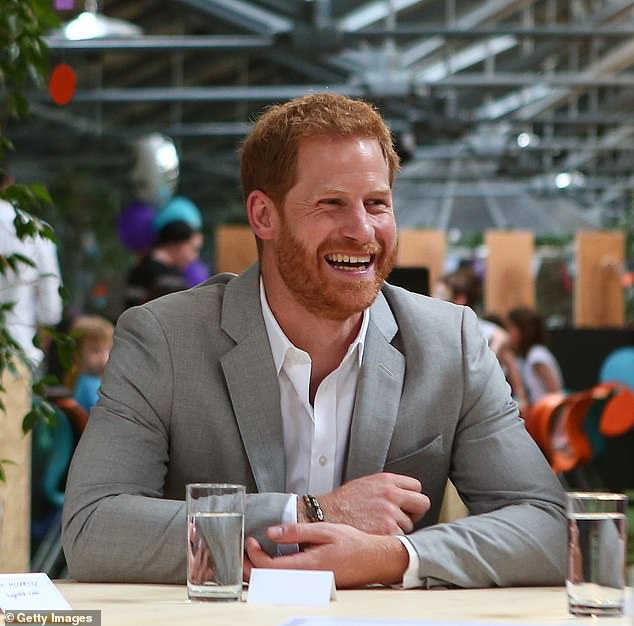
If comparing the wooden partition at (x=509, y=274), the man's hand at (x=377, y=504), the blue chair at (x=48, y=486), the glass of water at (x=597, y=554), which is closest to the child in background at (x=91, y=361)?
the blue chair at (x=48, y=486)

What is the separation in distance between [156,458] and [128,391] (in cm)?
12

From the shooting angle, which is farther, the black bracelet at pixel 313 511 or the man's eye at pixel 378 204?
the man's eye at pixel 378 204

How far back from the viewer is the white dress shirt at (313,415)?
7.25 ft

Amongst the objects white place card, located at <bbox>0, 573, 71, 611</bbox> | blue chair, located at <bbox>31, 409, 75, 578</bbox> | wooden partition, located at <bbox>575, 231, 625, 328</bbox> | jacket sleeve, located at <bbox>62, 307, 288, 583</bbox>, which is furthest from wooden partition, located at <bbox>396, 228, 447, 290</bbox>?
white place card, located at <bbox>0, 573, 71, 611</bbox>

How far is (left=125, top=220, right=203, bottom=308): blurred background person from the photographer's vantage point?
6.16 metres

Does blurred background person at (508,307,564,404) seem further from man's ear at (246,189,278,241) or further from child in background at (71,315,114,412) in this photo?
man's ear at (246,189,278,241)

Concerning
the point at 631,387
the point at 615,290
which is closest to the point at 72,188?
the point at 615,290

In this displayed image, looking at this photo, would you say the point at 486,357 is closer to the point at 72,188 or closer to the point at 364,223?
the point at 364,223

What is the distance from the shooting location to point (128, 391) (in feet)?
6.93

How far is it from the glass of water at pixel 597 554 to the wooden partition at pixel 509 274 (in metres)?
11.1

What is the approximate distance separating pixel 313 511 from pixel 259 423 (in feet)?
0.85

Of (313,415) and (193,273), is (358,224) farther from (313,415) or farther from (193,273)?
(193,273)

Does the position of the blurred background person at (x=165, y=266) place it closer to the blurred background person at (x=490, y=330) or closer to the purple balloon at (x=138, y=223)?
the blurred background person at (x=490, y=330)

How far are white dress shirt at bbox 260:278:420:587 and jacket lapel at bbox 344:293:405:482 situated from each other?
0.12 feet
